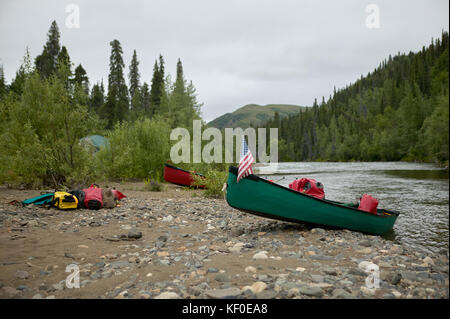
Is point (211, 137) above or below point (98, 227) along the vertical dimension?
above

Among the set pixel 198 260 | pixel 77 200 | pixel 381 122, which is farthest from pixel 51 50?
pixel 381 122

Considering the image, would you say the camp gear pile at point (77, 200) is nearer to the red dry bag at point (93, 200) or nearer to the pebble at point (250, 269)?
the red dry bag at point (93, 200)

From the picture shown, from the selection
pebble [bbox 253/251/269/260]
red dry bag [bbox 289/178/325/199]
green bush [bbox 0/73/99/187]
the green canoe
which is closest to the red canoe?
green bush [bbox 0/73/99/187]

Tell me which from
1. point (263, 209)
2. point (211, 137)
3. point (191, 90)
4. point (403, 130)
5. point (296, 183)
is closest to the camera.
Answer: point (263, 209)

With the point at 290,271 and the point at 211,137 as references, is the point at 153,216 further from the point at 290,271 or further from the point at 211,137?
the point at 211,137

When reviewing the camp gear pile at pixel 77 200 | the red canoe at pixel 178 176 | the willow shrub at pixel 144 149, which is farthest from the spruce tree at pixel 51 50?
the camp gear pile at pixel 77 200

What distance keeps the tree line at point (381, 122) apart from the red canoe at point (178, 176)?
1071cm

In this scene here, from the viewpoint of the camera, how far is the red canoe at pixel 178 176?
48.9 feet

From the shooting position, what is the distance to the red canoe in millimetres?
14914

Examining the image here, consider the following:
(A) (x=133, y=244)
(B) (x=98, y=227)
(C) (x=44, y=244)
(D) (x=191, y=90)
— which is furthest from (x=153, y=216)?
(D) (x=191, y=90)

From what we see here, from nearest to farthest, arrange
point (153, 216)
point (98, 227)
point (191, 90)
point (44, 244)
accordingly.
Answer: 1. point (44, 244)
2. point (98, 227)
3. point (153, 216)
4. point (191, 90)

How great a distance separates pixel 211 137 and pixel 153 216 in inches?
633

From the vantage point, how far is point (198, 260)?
4238mm

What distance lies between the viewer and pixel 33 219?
636cm
